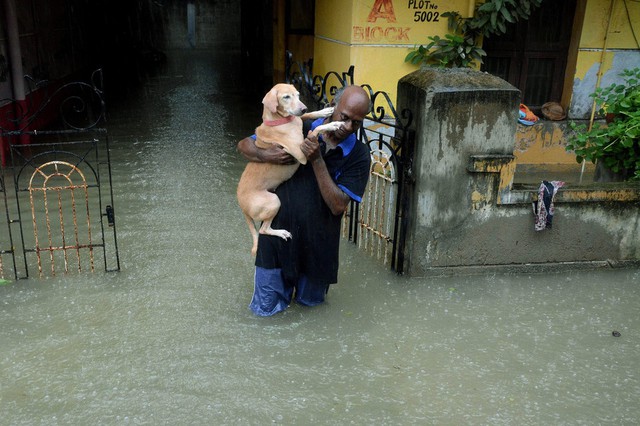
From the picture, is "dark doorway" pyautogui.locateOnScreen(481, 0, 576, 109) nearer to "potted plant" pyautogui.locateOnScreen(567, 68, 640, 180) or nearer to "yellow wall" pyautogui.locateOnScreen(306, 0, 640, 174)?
Result: "yellow wall" pyautogui.locateOnScreen(306, 0, 640, 174)

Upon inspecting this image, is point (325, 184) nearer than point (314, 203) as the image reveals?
Yes

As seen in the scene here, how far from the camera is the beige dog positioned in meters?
3.97

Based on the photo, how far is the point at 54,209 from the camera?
6762 millimetres

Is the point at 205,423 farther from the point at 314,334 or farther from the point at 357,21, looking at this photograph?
the point at 357,21

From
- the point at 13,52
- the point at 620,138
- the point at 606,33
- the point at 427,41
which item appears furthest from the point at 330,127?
the point at 606,33

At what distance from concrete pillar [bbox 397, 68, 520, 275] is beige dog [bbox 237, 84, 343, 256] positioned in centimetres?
118

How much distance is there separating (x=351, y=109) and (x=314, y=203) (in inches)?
29.5

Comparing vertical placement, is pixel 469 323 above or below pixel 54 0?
below

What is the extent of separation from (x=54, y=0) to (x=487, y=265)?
34.2 ft

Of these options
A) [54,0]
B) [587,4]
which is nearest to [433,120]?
[587,4]

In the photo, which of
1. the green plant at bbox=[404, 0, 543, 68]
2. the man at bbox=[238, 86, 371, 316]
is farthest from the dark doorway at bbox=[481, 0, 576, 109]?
the man at bbox=[238, 86, 371, 316]

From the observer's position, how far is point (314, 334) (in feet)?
14.7

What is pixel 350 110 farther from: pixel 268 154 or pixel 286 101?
pixel 268 154

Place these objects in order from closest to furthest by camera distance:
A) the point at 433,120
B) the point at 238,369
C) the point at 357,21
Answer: the point at 238,369 → the point at 433,120 → the point at 357,21
